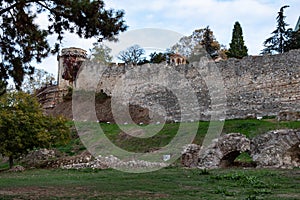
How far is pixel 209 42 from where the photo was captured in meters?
50.9

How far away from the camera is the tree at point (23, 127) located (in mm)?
19906

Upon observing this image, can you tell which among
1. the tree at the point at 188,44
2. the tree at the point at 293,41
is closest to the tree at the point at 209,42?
the tree at the point at 188,44

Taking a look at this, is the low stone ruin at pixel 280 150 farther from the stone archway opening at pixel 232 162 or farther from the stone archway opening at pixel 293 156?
the stone archway opening at pixel 232 162

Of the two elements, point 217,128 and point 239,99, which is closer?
point 217,128

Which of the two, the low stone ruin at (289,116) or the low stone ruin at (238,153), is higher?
the low stone ruin at (289,116)

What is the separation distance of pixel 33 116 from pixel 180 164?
310 inches

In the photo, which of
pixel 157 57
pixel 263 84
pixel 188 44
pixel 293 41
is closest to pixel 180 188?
pixel 263 84

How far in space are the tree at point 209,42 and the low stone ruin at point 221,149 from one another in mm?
35309


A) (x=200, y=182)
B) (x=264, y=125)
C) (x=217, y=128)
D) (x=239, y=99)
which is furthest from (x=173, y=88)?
(x=200, y=182)

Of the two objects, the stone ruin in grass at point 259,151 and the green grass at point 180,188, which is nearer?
the green grass at point 180,188

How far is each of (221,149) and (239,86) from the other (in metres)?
16.2

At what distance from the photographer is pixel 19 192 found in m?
9.52

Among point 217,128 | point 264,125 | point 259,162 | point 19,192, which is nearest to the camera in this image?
point 19,192

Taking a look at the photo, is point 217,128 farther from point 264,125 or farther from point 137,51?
point 137,51
